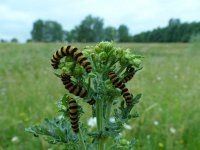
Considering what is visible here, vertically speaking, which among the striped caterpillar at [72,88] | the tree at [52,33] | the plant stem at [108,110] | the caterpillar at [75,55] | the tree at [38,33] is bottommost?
the tree at [38,33]

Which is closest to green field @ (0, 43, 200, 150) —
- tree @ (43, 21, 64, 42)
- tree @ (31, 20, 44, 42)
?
tree @ (43, 21, 64, 42)

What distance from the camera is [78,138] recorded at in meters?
1.73

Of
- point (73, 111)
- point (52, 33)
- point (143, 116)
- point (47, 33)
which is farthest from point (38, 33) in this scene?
point (73, 111)

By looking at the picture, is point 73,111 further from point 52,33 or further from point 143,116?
point 52,33

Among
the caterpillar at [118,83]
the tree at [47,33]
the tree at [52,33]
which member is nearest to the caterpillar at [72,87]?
the caterpillar at [118,83]

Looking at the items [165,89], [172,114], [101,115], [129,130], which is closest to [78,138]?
[101,115]

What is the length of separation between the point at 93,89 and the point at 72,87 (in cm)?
15

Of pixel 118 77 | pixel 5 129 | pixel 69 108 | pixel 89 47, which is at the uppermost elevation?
pixel 89 47

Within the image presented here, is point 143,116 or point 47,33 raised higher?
point 143,116

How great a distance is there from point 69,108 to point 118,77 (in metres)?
0.23

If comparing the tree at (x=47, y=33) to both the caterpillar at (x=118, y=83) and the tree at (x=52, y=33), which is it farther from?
the caterpillar at (x=118, y=83)

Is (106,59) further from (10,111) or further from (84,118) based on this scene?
(10,111)

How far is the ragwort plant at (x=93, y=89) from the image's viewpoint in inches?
61.6

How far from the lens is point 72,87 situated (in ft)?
4.99
